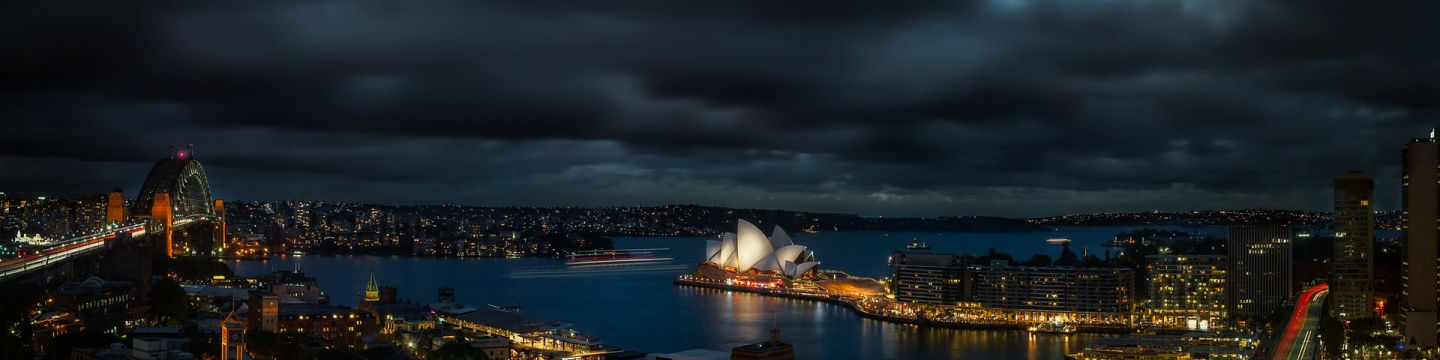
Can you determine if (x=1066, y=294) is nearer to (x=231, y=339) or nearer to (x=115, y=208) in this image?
(x=231, y=339)

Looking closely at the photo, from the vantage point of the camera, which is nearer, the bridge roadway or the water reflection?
the water reflection

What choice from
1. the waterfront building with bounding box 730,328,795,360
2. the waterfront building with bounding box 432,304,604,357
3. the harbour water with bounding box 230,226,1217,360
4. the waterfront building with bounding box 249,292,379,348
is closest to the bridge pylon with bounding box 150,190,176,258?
the harbour water with bounding box 230,226,1217,360

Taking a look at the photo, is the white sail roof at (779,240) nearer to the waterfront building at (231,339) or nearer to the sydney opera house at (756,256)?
the sydney opera house at (756,256)

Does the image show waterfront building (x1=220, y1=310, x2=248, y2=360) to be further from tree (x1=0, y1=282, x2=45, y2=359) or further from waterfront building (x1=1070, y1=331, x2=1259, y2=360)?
waterfront building (x1=1070, y1=331, x2=1259, y2=360)

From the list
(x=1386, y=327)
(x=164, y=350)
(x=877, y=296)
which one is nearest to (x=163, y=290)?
(x=164, y=350)

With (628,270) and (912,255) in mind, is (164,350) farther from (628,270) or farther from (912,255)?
(628,270)

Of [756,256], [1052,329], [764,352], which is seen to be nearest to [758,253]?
[756,256]
